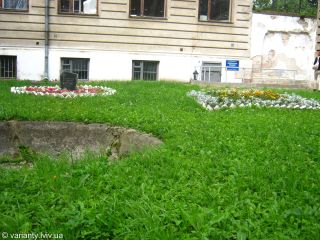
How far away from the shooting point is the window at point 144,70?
20.5 m

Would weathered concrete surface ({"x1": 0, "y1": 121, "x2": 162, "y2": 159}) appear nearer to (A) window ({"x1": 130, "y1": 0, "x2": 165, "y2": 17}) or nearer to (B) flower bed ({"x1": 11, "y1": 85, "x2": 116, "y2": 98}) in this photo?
(B) flower bed ({"x1": 11, "y1": 85, "x2": 116, "y2": 98})

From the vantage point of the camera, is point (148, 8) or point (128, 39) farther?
point (148, 8)

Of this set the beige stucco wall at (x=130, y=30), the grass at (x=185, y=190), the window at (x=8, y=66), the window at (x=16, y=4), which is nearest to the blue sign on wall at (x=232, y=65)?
the beige stucco wall at (x=130, y=30)

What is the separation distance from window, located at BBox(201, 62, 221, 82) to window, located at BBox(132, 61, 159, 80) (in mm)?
2485

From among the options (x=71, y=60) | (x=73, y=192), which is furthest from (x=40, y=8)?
(x=73, y=192)

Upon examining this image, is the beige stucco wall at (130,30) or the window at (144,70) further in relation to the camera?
the window at (144,70)

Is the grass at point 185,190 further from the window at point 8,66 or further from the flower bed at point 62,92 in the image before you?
the window at point 8,66

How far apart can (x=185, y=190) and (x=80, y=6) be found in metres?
17.3

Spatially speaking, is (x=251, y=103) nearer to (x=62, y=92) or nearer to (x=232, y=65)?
(x=62, y=92)

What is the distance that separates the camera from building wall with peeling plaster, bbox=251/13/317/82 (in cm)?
2164

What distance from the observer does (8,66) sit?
19.2 metres

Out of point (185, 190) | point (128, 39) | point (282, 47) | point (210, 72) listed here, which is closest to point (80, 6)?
point (128, 39)

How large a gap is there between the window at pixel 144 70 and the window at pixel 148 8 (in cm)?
250

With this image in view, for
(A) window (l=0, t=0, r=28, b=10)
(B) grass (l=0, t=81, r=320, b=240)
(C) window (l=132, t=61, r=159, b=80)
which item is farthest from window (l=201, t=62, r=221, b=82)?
(B) grass (l=0, t=81, r=320, b=240)
